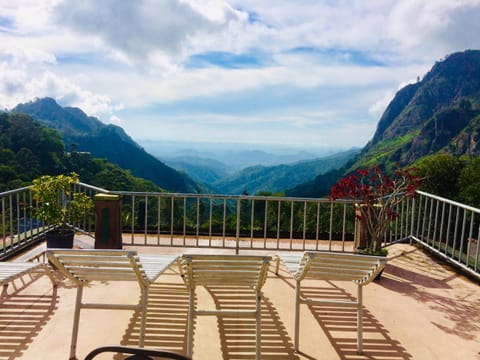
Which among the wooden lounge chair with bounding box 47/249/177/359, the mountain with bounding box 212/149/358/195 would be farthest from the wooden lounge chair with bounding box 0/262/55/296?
the mountain with bounding box 212/149/358/195

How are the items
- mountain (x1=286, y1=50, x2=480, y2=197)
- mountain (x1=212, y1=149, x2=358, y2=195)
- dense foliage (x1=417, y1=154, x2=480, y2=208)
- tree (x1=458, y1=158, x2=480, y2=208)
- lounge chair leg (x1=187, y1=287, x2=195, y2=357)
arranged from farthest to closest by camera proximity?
mountain (x1=212, y1=149, x2=358, y2=195) → mountain (x1=286, y1=50, x2=480, y2=197) → dense foliage (x1=417, y1=154, x2=480, y2=208) → tree (x1=458, y1=158, x2=480, y2=208) → lounge chair leg (x1=187, y1=287, x2=195, y2=357)

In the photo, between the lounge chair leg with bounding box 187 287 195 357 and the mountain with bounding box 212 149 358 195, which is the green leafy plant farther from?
the mountain with bounding box 212 149 358 195

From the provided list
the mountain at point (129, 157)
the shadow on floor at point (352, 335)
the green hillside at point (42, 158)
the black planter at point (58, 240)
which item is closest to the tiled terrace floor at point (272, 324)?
the shadow on floor at point (352, 335)

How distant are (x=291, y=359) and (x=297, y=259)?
952 millimetres

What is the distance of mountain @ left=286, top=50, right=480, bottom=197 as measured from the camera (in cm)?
6775

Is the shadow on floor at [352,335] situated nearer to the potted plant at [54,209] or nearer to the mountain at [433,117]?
the potted plant at [54,209]

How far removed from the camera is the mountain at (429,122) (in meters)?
67.8

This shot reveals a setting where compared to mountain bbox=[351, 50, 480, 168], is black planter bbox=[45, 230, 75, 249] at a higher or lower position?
lower

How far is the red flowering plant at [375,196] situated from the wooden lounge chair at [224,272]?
7.40ft

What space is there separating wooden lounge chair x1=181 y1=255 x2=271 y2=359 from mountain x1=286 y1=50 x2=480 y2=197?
5821 cm

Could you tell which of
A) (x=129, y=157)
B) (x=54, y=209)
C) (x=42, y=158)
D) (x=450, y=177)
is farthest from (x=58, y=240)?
(x=129, y=157)

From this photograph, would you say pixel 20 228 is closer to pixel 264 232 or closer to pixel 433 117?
pixel 264 232

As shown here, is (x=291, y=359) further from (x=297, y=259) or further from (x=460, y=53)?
(x=460, y=53)

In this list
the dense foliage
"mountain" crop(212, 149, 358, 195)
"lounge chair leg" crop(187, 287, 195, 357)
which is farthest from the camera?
"mountain" crop(212, 149, 358, 195)
